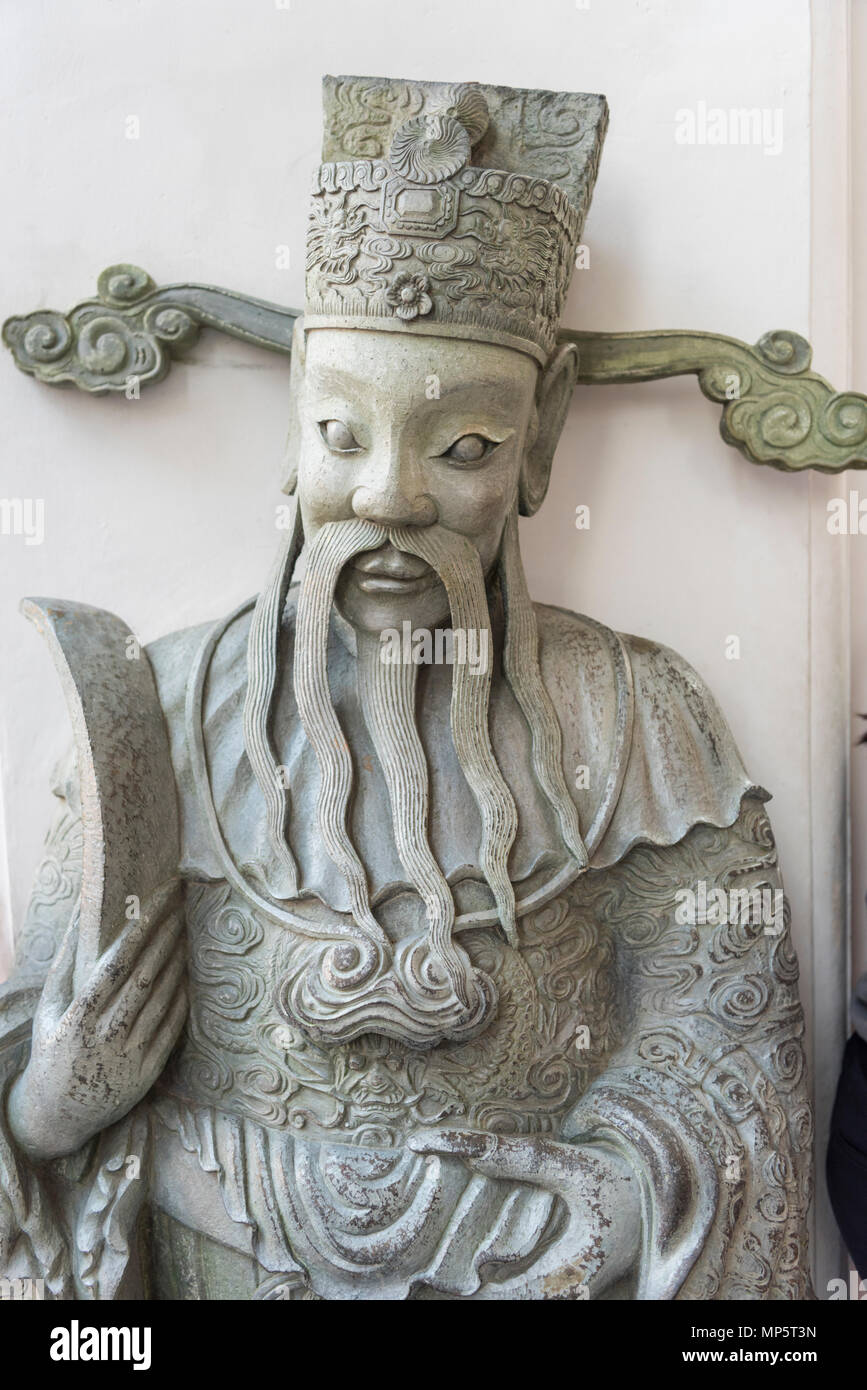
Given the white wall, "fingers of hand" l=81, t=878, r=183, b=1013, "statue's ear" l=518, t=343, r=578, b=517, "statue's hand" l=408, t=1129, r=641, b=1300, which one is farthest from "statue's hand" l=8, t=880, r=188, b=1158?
"statue's ear" l=518, t=343, r=578, b=517

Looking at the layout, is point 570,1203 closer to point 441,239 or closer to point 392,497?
point 392,497

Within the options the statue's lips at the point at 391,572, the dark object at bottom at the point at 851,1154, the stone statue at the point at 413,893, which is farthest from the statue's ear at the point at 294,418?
the dark object at bottom at the point at 851,1154

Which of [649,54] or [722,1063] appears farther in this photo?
[649,54]

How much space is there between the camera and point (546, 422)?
8.23 ft

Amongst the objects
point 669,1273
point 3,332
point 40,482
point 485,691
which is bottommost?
point 669,1273

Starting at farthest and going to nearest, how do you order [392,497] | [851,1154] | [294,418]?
[851,1154] → [294,418] → [392,497]

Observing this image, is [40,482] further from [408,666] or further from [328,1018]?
[328,1018]

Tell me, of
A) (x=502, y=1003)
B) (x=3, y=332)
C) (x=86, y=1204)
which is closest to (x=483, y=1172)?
(x=502, y=1003)

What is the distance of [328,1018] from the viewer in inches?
91.2

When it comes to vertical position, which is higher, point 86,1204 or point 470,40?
point 470,40

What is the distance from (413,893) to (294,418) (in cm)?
74

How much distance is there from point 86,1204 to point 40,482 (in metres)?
1.19

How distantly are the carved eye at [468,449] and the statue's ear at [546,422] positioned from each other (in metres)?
0.17

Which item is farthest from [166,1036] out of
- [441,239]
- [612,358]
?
[612,358]
